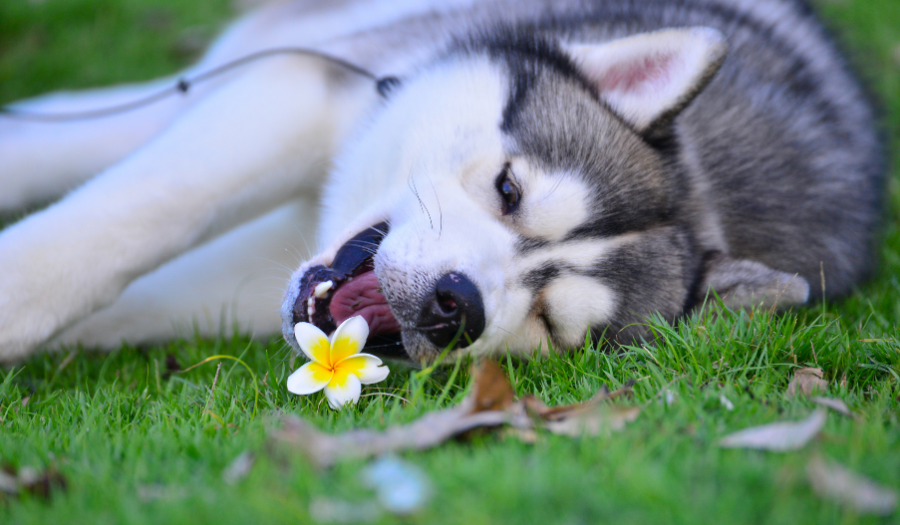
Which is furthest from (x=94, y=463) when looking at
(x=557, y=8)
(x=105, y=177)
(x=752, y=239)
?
(x=557, y=8)

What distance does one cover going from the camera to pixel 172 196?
2334 mm

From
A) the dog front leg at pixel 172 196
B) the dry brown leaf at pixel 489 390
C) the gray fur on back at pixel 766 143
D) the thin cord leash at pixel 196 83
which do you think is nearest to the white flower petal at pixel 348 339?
the dry brown leaf at pixel 489 390

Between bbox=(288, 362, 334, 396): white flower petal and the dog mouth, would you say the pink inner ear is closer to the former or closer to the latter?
the dog mouth

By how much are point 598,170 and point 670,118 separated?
1.16 feet

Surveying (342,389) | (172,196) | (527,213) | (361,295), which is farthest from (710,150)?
(172,196)

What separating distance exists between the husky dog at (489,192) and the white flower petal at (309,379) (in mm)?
202

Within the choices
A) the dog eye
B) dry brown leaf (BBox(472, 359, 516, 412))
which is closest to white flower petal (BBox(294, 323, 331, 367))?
dry brown leaf (BBox(472, 359, 516, 412))

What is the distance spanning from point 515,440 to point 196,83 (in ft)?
9.56

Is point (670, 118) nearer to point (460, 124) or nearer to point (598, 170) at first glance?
point (598, 170)

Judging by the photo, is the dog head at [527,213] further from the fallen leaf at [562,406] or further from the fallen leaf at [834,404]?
the fallen leaf at [834,404]

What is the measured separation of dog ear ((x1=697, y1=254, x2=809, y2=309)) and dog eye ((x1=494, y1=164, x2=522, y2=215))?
711mm

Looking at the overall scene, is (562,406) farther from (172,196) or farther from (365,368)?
(172,196)

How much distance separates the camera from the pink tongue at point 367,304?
212 centimetres

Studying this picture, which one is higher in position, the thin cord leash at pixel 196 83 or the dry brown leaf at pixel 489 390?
the thin cord leash at pixel 196 83
